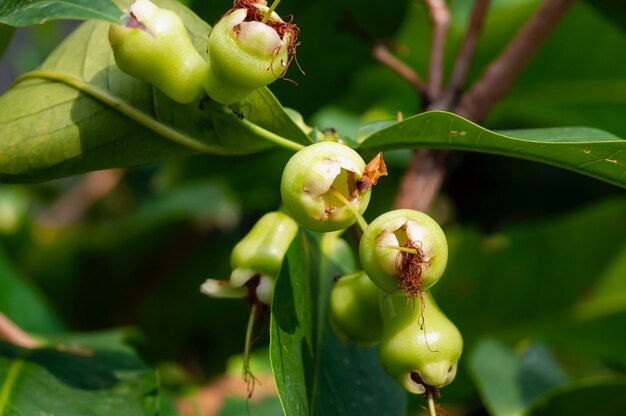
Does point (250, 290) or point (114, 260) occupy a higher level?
point (250, 290)

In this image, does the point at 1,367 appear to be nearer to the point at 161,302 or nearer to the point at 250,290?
the point at 250,290

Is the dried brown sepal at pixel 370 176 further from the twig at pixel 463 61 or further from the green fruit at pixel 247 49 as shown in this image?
the twig at pixel 463 61

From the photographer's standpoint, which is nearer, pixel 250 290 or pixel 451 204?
pixel 250 290

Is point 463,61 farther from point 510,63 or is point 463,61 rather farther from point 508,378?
point 508,378

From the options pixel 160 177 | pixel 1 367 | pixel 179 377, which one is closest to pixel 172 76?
pixel 1 367

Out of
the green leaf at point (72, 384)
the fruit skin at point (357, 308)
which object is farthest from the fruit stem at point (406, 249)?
the green leaf at point (72, 384)

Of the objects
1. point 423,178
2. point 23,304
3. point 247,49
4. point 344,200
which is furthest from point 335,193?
point 23,304
